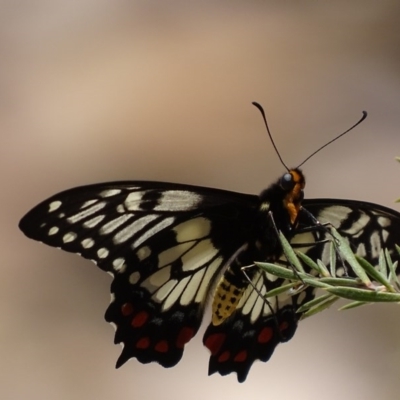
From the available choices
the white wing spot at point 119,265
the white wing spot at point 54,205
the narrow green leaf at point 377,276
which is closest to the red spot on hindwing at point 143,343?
the white wing spot at point 119,265

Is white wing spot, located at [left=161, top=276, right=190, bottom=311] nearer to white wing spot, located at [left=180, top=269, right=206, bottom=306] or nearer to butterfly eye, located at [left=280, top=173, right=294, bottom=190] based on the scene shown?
white wing spot, located at [left=180, top=269, right=206, bottom=306]

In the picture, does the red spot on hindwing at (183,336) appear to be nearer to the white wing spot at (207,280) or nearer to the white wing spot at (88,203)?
the white wing spot at (207,280)

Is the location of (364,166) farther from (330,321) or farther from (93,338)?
(93,338)

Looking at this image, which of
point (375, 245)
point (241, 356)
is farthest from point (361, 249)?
point (241, 356)

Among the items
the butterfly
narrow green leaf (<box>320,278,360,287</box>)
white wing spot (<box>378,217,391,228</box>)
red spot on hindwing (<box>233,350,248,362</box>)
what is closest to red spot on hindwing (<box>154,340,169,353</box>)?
the butterfly

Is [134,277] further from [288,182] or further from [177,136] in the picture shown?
[177,136]
